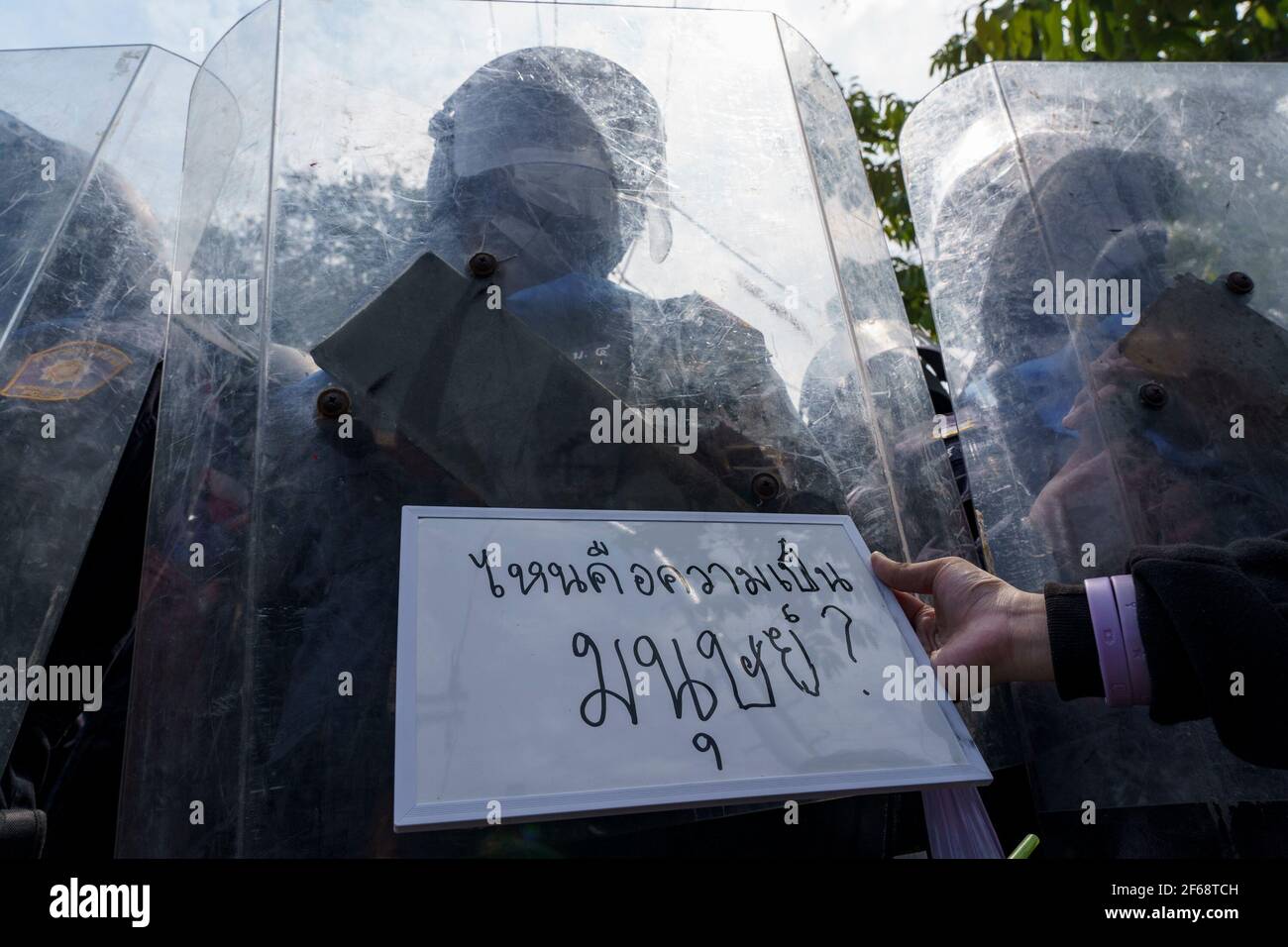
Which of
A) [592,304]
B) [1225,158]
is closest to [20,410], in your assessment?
[592,304]

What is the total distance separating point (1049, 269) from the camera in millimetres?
1396

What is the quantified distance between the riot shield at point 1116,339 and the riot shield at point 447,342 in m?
0.13

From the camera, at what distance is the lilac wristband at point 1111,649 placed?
0.97 meters

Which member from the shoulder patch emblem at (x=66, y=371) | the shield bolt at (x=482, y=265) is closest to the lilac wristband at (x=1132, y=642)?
the shield bolt at (x=482, y=265)

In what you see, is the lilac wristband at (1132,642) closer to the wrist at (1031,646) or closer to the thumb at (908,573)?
the wrist at (1031,646)

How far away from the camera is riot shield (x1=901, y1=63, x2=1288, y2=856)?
111 cm

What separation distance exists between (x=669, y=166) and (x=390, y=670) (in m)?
0.80

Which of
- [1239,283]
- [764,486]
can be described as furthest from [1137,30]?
[764,486]

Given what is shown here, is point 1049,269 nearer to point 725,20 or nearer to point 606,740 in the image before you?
point 725,20

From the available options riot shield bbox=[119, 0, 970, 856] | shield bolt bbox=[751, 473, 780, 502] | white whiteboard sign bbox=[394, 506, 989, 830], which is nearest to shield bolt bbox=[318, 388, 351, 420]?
riot shield bbox=[119, 0, 970, 856]

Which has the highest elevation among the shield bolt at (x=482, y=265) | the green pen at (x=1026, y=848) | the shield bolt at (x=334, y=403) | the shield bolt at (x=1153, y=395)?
the shield bolt at (x=482, y=265)

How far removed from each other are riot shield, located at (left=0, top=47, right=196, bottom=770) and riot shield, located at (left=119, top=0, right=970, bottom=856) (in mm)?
158

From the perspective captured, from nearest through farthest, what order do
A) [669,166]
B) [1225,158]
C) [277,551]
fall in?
1. [277,551]
2. [669,166]
3. [1225,158]

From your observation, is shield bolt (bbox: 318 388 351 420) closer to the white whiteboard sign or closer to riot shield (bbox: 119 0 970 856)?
riot shield (bbox: 119 0 970 856)
